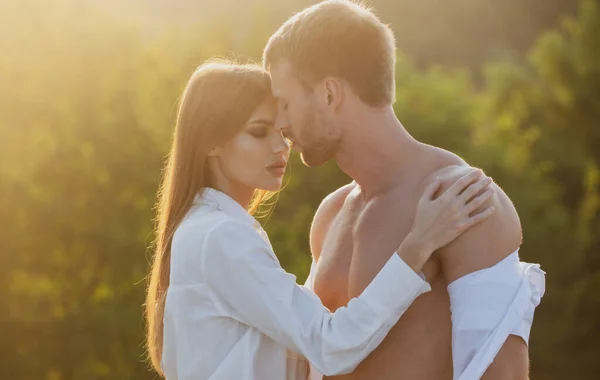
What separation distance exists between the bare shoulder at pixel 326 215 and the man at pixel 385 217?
0.34ft

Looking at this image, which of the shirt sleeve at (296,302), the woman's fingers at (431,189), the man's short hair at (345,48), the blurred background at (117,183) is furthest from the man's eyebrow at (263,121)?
the blurred background at (117,183)

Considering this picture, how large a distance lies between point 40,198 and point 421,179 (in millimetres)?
14856

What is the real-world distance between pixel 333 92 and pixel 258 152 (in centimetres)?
40

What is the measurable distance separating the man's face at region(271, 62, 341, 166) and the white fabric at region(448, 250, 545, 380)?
0.79 meters

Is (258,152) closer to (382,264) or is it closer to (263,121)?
(263,121)

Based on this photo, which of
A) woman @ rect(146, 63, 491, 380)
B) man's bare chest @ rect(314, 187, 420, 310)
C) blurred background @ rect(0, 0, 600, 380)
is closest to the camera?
woman @ rect(146, 63, 491, 380)

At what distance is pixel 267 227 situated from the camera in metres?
18.9

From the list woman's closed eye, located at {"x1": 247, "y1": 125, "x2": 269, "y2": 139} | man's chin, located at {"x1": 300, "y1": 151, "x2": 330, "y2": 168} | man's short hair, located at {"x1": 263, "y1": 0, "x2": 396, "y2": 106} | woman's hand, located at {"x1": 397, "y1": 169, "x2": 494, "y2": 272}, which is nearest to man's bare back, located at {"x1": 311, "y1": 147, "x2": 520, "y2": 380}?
woman's hand, located at {"x1": 397, "y1": 169, "x2": 494, "y2": 272}

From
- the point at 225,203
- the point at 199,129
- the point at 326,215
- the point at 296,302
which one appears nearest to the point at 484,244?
the point at 296,302

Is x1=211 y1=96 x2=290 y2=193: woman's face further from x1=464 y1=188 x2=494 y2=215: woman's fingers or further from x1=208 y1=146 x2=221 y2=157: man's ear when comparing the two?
x1=464 y1=188 x2=494 y2=215: woman's fingers

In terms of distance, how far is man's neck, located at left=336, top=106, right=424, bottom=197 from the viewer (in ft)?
12.9

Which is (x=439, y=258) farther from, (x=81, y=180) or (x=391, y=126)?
(x=81, y=180)

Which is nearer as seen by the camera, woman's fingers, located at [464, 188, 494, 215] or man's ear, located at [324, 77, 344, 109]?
woman's fingers, located at [464, 188, 494, 215]

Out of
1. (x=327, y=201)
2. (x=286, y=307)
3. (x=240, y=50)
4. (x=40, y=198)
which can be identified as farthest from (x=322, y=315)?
(x=240, y=50)
